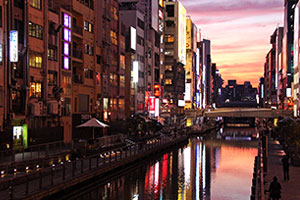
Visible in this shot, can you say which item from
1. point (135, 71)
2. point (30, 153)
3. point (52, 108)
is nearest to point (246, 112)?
point (135, 71)

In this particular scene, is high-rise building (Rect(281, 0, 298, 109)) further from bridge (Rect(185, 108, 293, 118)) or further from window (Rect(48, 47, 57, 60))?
window (Rect(48, 47, 57, 60))

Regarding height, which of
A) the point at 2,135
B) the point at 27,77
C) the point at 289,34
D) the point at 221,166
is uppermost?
the point at 289,34

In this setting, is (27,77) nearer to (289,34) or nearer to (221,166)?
(221,166)

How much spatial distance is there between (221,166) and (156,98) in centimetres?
5015

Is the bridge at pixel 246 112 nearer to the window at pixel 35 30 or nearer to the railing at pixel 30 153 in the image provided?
the window at pixel 35 30

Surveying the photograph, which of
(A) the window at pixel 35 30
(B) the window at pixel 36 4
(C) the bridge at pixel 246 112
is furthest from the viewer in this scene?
(C) the bridge at pixel 246 112

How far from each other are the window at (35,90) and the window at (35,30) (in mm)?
4937

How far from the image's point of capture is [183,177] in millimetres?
48375

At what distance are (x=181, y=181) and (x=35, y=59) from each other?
19.5 meters

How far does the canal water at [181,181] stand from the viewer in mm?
37144

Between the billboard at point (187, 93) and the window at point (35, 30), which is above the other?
the window at point (35, 30)

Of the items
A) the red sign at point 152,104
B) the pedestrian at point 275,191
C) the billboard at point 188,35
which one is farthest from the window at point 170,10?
the pedestrian at point 275,191

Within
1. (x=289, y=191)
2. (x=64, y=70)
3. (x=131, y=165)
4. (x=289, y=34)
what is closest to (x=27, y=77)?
(x=64, y=70)

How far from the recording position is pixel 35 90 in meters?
49.3
